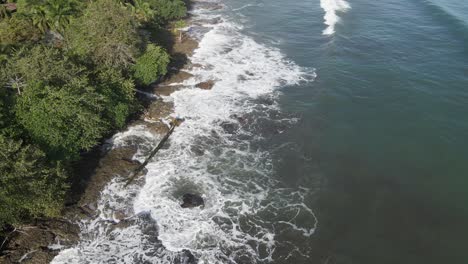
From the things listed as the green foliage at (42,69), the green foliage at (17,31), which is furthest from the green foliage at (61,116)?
the green foliage at (17,31)

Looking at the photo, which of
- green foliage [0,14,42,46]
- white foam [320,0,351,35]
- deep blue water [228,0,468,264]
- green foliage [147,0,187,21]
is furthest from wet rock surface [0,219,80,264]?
white foam [320,0,351,35]

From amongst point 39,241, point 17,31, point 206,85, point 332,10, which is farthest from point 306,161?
point 332,10

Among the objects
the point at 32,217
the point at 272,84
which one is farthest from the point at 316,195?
the point at 32,217

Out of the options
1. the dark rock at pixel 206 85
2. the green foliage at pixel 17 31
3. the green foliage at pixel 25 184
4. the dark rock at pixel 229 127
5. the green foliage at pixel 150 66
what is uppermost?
the green foliage at pixel 17 31

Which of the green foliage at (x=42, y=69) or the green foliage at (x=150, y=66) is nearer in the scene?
the green foliage at (x=42, y=69)

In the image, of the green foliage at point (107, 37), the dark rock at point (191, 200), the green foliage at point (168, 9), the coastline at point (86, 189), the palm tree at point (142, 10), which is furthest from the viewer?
the green foliage at point (168, 9)

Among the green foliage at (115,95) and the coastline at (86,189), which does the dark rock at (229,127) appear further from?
the green foliage at (115,95)

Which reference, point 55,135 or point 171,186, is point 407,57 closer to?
point 171,186
